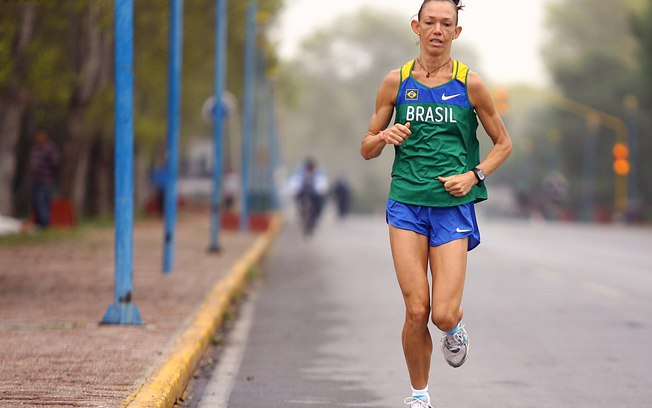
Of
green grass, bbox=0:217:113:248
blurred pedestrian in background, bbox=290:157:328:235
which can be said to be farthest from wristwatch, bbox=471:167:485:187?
blurred pedestrian in background, bbox=290:157:328:235

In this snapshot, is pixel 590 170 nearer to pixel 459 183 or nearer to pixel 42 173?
pixel 42 173

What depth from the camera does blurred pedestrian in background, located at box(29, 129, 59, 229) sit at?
27.5 meters

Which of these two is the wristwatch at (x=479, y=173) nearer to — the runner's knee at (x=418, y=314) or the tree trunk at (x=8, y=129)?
the runner's knee at (x=418, y=314)

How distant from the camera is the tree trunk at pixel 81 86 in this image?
2870 centimetres

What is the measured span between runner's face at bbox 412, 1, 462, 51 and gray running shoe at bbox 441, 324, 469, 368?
55.7 inches

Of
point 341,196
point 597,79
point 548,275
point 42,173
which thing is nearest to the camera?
point 548,275

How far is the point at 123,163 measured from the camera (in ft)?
36.4

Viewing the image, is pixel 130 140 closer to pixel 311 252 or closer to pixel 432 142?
pixel 432 142

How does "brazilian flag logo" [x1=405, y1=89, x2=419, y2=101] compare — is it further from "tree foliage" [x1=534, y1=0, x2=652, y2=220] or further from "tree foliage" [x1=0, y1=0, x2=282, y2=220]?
"tree foliage" [x1=534, y1=0, x2=652, y2=220]

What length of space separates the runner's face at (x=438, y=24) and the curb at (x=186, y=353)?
226cm

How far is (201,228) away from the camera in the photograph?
3412cm

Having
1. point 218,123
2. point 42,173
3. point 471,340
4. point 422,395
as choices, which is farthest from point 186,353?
point 42,173

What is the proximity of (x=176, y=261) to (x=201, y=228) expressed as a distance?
47.7ft

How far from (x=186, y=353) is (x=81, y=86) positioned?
2112cm
